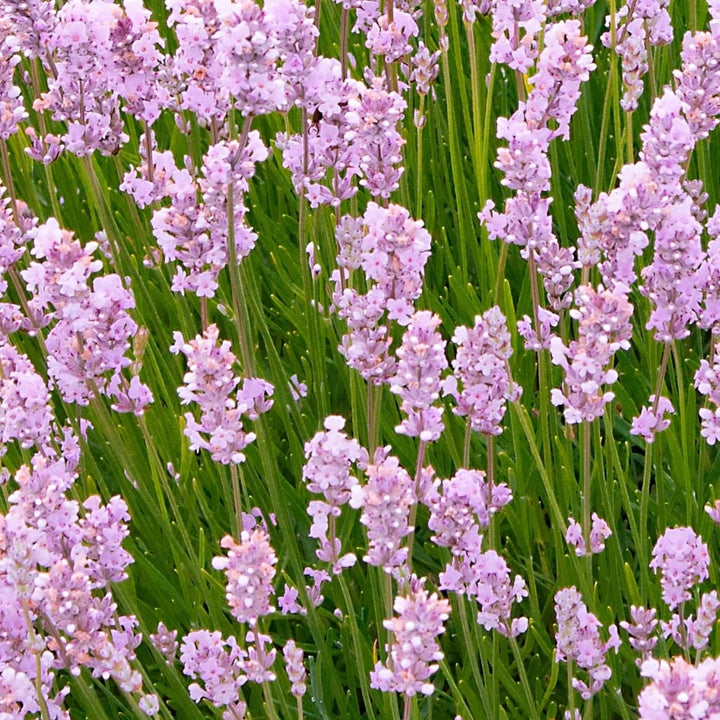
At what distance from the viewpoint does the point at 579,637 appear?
1948 millimetres

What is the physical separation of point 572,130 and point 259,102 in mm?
2011

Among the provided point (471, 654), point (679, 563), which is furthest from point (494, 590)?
point (679, 563)

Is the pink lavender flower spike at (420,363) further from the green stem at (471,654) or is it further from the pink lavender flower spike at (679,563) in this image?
the pink lavender flower spike at (679,563)

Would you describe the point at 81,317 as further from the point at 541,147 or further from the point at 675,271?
the point at 675,271

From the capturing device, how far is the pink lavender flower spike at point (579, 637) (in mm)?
1889

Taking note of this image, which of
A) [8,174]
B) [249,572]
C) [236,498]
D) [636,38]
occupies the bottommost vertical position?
[249,572]

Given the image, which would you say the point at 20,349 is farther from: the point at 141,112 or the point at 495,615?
the point at 495,615

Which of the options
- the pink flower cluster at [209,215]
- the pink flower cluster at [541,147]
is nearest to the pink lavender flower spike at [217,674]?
the pink flower cluster at [209,215]

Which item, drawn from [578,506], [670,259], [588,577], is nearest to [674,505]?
[578,506]

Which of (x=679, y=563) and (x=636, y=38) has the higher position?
(x=636, y=38)

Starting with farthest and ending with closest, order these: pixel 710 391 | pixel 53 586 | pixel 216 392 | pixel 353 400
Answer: pixel 353 400, pixel 710 391, pixel 216 392, pixel 53 586

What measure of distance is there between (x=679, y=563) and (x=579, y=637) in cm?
23

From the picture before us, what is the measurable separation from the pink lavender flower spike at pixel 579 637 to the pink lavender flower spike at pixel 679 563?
0.49 ft

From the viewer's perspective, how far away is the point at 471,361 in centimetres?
177
